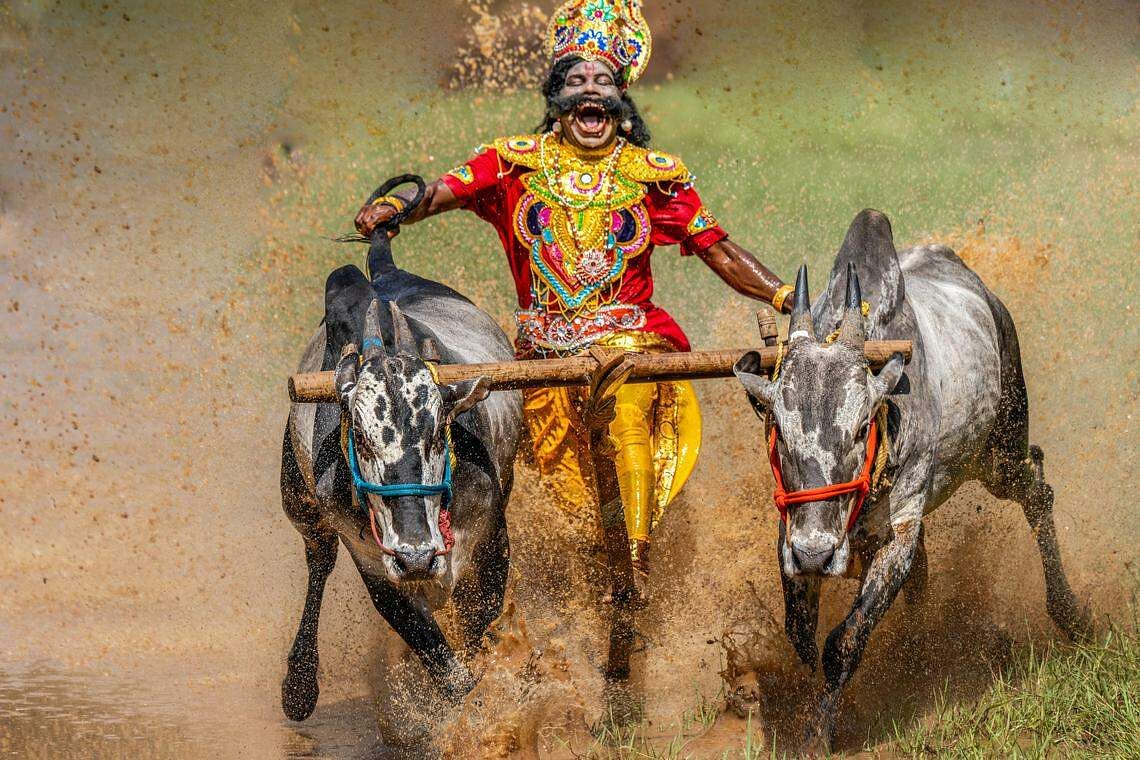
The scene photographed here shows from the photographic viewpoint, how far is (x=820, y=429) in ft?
11.8

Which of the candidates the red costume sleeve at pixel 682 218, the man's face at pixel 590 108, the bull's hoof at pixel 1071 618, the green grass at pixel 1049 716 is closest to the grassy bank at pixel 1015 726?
the green grass at pixel 1049 716

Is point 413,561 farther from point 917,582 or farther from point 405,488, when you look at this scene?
point 917,582

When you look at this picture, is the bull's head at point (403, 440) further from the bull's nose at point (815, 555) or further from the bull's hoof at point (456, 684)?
the bull's nose at point (815, 555)

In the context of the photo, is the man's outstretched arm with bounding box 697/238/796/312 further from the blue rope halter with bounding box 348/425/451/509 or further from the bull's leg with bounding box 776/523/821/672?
the blue rope halter with bounding box 348/425/451/509

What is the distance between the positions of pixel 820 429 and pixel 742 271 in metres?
1.40

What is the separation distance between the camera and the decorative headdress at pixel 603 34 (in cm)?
491

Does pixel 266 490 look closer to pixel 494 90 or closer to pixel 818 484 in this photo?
pixel 494 90

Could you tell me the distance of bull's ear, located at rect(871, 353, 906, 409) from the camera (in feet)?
12.1

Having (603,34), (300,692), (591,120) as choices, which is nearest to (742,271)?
(591,120)

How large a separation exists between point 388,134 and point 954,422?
5946 mm

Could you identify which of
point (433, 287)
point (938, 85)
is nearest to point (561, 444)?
point (433, 287)

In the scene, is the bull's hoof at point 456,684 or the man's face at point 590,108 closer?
the bull's hoof at point 456,684

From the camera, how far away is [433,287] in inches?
196

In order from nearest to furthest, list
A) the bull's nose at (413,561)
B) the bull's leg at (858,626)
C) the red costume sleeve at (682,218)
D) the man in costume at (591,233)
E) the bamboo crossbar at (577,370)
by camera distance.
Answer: the bull's nose at (413,561)
the bamboo crossbar at (577,370)
the bull's leg at (858,626)
the man in costume at (591,233)
the red costume sleeve at (682,218)
